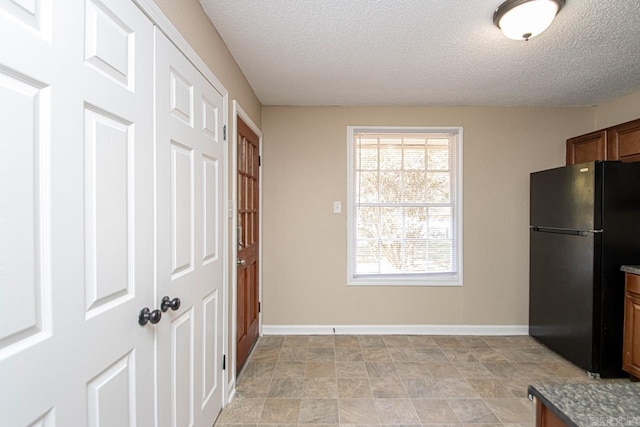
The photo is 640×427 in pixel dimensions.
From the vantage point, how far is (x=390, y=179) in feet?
10.4

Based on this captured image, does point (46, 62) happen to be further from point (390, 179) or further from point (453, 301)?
point (453, 301)

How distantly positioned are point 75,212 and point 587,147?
3.91 meters

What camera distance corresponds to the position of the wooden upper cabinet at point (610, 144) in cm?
248

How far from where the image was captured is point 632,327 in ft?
7.11

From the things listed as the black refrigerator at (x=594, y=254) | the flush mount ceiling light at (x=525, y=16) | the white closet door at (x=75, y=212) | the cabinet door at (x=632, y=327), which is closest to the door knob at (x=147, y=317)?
the white closet door at (x=75, y=212)

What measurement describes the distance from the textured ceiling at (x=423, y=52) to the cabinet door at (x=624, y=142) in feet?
1.24

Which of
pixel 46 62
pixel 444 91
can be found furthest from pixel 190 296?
pixel 444 91

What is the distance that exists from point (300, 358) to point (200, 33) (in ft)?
8.25

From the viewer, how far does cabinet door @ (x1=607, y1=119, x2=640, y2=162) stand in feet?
8.06

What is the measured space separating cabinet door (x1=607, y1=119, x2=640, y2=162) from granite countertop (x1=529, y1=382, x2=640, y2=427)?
2.60 metres

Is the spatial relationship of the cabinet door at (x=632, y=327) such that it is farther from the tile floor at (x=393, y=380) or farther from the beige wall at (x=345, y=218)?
the beige wall at (x=345, y=218)

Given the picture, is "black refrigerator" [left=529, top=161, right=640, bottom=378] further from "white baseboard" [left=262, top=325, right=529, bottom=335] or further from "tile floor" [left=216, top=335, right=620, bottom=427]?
"white baseboard" [left=262, top=325, right=529, bottom=335]

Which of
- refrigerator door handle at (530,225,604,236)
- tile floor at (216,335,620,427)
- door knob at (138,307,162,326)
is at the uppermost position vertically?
refrigerator door handle at (530,225,604,236)

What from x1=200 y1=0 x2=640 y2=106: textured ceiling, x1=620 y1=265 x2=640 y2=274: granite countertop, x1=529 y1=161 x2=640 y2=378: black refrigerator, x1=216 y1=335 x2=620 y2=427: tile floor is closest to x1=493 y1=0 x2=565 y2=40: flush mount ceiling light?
x1=200 y1=0 x2=640 y2=106: textured ceiling
